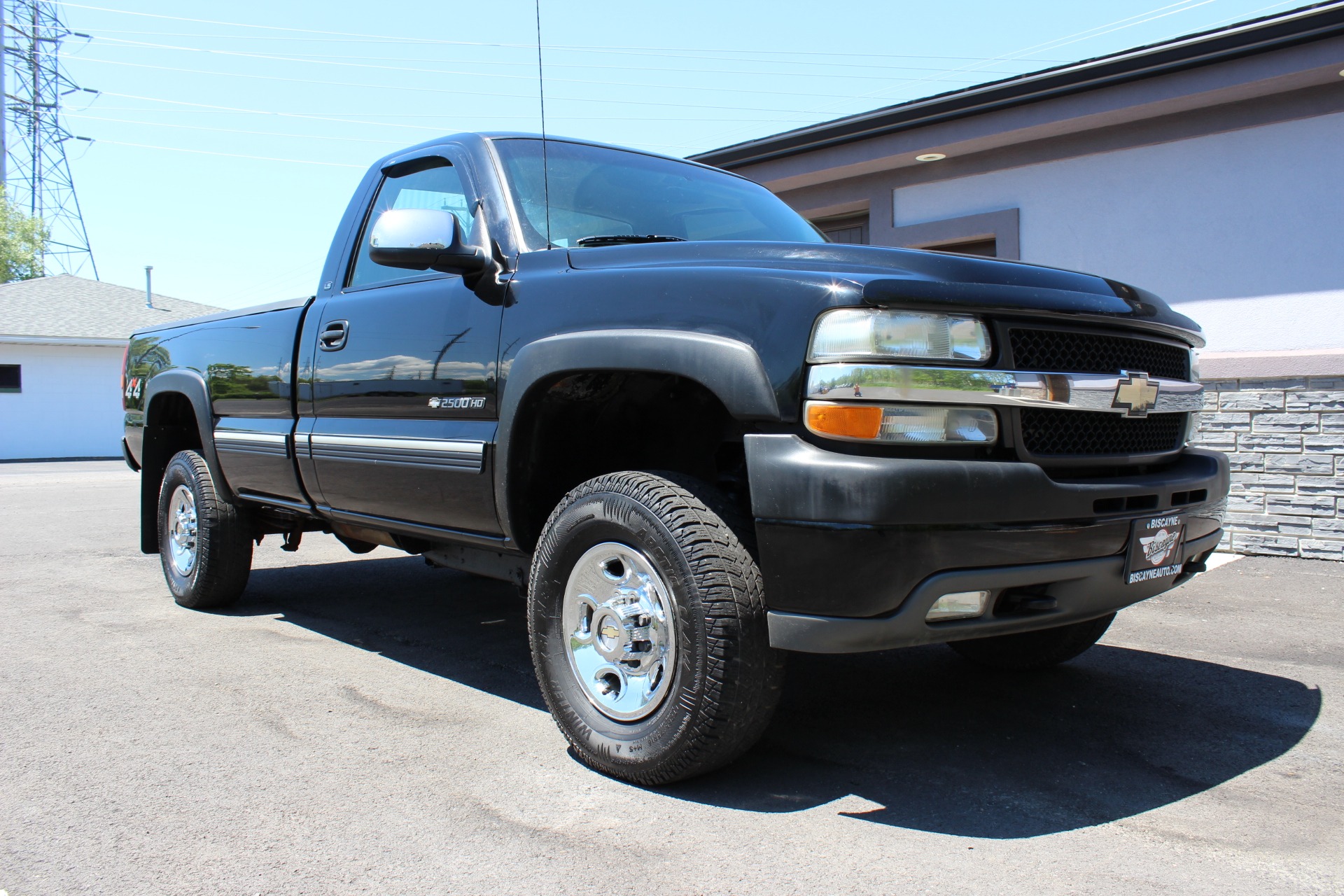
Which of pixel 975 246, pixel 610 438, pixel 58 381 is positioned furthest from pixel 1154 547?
pixel 58 381

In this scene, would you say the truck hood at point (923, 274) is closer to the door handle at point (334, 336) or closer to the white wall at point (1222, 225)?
the door handle at point (334, 336)

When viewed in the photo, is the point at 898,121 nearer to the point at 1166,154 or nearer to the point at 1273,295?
the point at 1166,154

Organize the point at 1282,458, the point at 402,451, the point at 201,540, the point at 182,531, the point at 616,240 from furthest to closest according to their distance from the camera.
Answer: the point at 1282,458 < the point at 182,531 < the point at 201,540 < the point at 402,451 < the point at 616,240

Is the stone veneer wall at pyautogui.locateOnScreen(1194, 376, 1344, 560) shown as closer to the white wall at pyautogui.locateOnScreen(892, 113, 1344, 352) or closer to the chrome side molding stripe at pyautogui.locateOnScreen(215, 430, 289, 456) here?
the white wall at pyautogui.locateOnScreen(892, 113, 1344, 352)

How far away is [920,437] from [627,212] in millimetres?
1788

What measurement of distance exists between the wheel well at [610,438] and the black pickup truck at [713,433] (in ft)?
0.04

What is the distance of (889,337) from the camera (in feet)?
8.29

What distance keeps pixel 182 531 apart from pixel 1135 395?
4.78 metres

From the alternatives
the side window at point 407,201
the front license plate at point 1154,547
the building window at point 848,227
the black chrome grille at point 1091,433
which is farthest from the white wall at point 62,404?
the front license plate at point 1154,547

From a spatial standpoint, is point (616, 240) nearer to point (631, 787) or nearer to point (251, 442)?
point (631, 787)

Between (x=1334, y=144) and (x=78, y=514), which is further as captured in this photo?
(x=78, y=514)

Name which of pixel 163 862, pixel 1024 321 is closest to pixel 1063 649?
pixel 1024 321

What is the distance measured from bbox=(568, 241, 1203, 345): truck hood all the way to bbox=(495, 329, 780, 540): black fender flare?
0.81 feet

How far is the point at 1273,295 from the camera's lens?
7.60m
